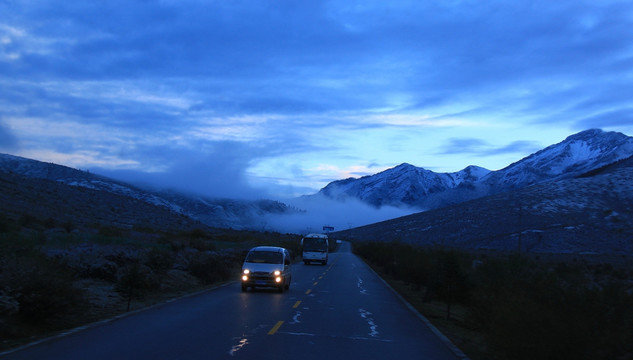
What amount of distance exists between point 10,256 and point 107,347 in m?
4.67

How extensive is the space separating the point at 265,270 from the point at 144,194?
115 metres

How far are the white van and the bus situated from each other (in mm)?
26197

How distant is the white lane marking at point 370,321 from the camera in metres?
12.9

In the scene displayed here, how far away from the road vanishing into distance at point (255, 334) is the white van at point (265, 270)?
2.57 metres

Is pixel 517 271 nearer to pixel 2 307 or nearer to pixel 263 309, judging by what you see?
pixel 263 309

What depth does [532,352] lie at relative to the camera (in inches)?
320

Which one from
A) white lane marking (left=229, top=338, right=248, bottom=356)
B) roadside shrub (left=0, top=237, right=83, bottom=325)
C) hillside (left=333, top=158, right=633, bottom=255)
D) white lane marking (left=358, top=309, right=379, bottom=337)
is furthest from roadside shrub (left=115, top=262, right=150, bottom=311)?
hillside (left=333, top=158, right=633, bottom=255)

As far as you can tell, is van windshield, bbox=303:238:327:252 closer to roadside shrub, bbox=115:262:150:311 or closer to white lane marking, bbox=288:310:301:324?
white lane marking, bbox=288:310:301:324

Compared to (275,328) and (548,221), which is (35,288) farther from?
(548,221)

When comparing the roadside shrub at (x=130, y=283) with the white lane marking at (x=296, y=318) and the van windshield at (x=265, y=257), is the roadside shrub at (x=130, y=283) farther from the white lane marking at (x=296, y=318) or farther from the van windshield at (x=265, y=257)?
the van windshield at (x=265, y=257)

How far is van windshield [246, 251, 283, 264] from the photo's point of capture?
75.3ft

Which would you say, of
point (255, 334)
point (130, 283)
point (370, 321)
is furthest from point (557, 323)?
point (130, 283)

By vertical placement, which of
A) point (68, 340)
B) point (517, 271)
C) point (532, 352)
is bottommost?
point (68, 340)

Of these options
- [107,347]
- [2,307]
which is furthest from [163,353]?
[2,307]
